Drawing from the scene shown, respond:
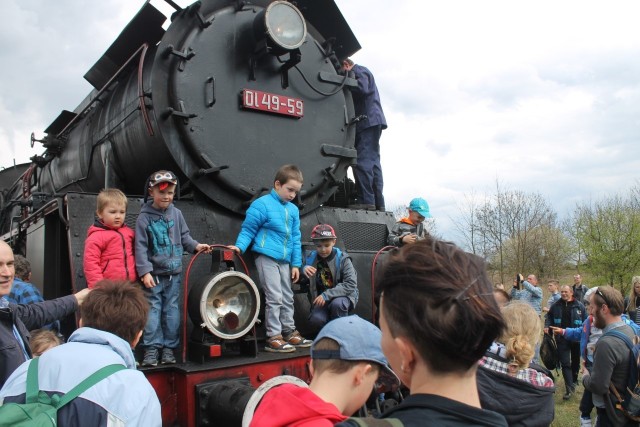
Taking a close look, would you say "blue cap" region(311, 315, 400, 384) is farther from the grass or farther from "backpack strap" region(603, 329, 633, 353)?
the grass

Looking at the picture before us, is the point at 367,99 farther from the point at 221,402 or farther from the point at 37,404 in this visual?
the point at 37,404

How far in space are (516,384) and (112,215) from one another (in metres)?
2.06

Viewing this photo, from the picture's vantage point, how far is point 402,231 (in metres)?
4.17

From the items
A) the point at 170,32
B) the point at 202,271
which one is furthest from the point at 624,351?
the point at 170,32

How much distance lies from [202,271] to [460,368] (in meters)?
2.32

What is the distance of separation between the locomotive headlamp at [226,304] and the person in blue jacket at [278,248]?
313 mm

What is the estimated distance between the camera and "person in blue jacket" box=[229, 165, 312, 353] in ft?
10.2

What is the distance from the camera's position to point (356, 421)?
1017mm

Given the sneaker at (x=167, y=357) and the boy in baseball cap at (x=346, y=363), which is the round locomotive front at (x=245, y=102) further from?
the boy in baseball cap at (x=346, y=363)

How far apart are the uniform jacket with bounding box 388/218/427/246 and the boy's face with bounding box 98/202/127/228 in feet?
6.63

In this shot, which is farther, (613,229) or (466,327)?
(613,229)

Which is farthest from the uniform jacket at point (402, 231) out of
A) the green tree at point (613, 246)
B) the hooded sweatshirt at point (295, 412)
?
the green tree at point (613, 246)

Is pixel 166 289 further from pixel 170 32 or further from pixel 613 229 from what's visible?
pixel 613 229

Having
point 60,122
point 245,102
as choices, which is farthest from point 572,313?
point 60,122
